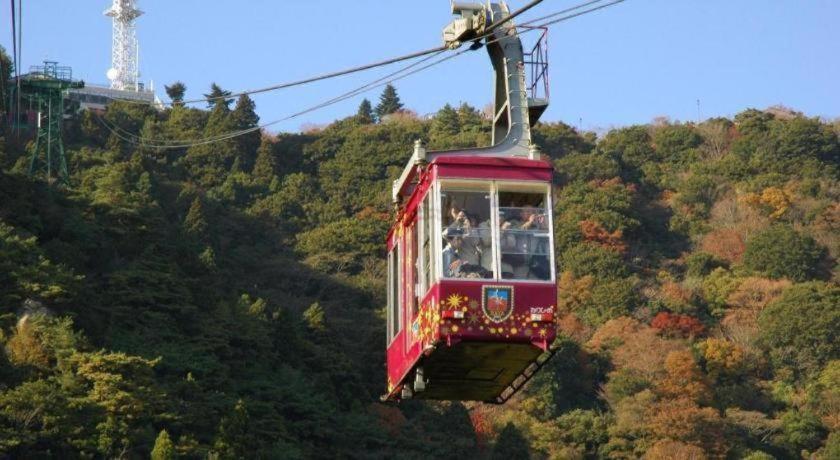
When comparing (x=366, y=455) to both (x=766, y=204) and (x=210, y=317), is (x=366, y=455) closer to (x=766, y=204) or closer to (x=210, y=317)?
(x=210, y=317)

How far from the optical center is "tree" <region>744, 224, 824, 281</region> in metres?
65.3

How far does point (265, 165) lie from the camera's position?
70438 millimetres

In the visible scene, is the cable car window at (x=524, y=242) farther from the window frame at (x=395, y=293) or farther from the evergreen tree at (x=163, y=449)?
the evergreen tree at (x=163, y=449)

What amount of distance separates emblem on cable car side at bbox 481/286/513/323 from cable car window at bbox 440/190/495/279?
0.17 metres

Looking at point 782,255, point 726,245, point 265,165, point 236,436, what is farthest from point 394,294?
point 265,165

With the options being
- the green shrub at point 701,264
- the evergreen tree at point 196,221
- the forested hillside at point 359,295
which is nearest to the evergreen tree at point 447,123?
the forested hillside at point 359,295

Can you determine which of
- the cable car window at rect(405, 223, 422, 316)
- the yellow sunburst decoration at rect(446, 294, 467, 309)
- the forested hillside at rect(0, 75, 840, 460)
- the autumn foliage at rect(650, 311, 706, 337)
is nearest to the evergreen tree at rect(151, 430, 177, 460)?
the forested hillside at rect(0, 75, 840, 460)

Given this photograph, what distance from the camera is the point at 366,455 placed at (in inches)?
1774

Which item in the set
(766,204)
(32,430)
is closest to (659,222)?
(766,204)

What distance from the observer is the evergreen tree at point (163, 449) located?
3647 centimetres

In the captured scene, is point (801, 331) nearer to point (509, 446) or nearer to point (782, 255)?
point (782, 255)

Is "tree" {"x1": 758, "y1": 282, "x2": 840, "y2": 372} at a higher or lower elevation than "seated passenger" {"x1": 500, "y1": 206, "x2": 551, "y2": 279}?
lower

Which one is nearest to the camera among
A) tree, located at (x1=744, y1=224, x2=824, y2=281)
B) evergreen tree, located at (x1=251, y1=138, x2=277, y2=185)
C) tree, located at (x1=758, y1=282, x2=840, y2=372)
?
tree, located at (x1=758, y1=282, x2=840, y2=372)

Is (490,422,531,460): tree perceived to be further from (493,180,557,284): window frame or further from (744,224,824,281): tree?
(493,180,557,284): window frame
